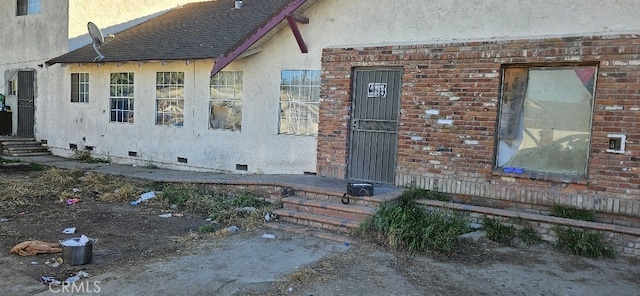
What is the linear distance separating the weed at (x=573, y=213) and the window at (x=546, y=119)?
1.87 ft

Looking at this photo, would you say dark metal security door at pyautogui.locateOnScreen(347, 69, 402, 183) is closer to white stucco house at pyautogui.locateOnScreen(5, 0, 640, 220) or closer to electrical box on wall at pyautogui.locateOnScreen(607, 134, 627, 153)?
white stucco house at pyautogui.locateOnScreen(5, 0, 640, 220)

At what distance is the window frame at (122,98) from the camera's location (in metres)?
12.1

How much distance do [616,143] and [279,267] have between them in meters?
4.71

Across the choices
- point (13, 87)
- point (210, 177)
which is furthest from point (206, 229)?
point (13, 87)

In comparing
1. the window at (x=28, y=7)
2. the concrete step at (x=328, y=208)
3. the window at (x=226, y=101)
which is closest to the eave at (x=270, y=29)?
the window at (x=226, y=101)

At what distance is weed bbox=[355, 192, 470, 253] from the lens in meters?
5.67

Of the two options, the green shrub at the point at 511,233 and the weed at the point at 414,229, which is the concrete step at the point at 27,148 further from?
A: the green shrub at the point at 511,233

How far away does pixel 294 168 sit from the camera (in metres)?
9.25

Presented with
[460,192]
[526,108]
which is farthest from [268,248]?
[526,108]

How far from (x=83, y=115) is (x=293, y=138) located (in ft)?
24.6

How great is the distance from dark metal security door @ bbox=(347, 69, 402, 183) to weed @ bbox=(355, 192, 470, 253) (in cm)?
163

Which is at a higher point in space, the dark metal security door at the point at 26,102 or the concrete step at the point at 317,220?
the dark metal security door at the point at 26,102

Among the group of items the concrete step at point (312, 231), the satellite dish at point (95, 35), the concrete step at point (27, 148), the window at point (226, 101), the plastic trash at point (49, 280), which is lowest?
the plastic trash at point (49, 280)

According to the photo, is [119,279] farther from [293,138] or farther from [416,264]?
[293,138]
